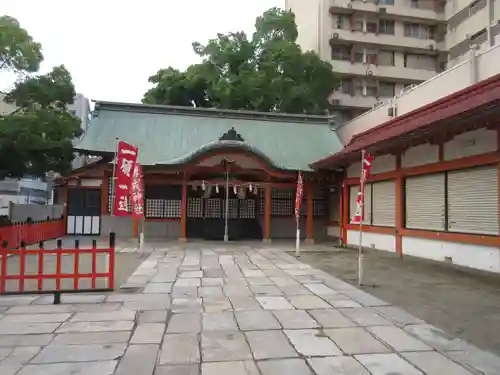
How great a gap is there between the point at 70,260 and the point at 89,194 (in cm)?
854

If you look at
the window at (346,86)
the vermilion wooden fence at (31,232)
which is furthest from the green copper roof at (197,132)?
the window at (346,86)

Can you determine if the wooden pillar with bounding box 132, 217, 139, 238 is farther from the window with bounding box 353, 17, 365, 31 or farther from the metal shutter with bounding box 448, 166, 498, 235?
the window with bounding box 353, 17, 365, 31

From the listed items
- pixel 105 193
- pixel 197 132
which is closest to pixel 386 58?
pixel 197 132

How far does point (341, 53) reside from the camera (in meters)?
33.3

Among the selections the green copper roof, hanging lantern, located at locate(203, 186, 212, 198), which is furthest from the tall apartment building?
hanging lantern, located at locate(203, 186, 212, 198)

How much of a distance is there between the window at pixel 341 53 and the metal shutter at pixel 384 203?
74.6ft

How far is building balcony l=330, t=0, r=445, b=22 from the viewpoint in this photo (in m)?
32.7

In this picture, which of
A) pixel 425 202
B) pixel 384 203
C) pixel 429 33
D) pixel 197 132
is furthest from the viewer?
pixel 429 33

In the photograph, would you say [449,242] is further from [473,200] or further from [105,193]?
[105,193]

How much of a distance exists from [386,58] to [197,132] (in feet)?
72.7

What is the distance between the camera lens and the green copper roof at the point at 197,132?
59.4 ft

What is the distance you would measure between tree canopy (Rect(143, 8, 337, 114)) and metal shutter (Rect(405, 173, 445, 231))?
1632cm

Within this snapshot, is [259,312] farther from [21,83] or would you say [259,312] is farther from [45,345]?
[21,83]

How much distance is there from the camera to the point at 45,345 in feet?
14.0
